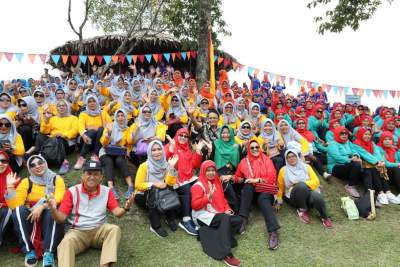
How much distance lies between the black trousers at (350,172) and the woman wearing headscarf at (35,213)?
16.0ft

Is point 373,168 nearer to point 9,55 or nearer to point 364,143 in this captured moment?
point 364,143

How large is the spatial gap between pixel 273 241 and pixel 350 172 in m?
2.60

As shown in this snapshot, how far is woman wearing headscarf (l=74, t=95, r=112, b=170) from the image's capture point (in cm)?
534

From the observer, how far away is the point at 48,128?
18.0ft

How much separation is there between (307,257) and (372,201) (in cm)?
199

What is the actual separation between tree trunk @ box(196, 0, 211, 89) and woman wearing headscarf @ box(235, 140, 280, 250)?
5739 mm

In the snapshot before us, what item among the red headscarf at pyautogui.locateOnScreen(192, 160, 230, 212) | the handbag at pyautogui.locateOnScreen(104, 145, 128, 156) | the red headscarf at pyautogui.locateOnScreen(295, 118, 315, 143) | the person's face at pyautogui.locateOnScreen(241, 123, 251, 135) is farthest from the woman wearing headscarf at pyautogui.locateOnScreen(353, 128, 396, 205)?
the handbag at pyautogui.locateOnScreen(104, 145, 128, 156)

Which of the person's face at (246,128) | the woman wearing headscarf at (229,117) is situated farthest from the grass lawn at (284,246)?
the woman wearing headscarf at (229,117)

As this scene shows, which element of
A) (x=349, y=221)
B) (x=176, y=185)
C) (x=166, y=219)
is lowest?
(x=349, y=221)

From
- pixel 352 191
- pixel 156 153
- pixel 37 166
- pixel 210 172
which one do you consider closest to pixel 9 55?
pixel 37 166

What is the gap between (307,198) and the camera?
15.5 feet

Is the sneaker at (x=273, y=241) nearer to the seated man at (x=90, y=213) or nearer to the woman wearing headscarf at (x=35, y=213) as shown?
the seated man at (x=90, y=213)

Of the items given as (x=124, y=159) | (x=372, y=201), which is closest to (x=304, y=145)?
(x=372, y=201)

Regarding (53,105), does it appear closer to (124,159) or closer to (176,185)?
(124,159)
